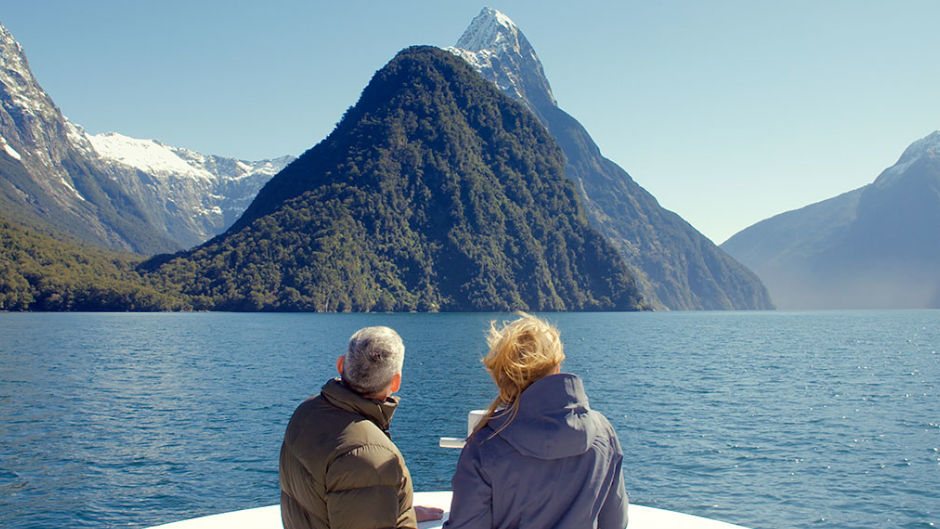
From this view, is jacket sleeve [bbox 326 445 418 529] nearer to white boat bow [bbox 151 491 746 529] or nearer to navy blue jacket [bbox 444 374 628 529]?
navy blue jacket [bbox 444 374 628 529]

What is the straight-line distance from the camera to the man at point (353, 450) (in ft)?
11.5

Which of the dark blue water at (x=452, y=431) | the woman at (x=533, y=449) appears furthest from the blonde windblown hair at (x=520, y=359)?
the dark blue water at (x=452, y=431)

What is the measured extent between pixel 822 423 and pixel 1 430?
1248 inches

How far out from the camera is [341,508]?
3510 millimetres

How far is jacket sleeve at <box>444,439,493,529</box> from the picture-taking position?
10.1ft

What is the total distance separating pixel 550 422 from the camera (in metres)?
3.02

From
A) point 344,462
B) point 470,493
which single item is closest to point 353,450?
point 344,462

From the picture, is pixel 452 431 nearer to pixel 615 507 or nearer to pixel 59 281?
pixel 615 507

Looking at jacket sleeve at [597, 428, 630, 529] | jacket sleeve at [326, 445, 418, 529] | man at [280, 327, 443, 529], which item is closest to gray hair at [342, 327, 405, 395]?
man at [280, 327, 443, 529]

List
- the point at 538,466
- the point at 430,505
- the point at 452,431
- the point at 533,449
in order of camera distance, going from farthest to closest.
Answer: the point at 452,431 → the point at 430,505 → the point at 538,466 → the point at 533,449

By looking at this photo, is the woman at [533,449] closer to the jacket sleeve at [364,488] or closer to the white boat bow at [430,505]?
the jacket sleeve at [364,488]

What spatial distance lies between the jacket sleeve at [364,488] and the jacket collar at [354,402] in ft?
0.70

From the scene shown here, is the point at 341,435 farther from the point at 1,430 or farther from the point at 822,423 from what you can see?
the point at 822,423

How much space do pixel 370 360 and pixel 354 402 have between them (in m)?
0.23
